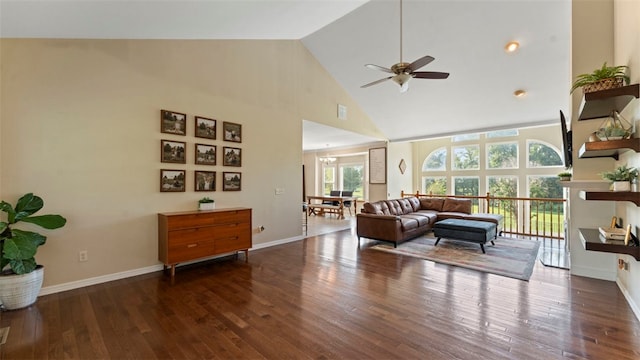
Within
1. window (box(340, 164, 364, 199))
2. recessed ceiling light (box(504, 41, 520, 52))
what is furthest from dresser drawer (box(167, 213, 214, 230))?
window (box(340, 164, 364, 199))

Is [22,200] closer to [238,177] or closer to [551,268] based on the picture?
[238,177]

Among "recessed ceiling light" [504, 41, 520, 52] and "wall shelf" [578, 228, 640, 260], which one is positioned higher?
"recessed ceiling light" [504, 41, 520, 52]

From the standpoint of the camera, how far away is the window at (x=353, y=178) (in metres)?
10.0

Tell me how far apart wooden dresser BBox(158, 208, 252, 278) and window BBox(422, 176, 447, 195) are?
7058 millimetres

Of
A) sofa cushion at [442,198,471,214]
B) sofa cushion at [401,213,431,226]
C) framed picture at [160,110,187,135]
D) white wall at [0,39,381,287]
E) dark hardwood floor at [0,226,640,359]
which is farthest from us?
sofa cushion at [442,198,471,214]

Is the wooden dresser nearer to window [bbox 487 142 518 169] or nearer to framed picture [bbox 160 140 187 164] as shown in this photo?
framed picture [bbox 160 140 187 164]

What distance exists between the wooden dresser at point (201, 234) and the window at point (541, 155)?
777 cm

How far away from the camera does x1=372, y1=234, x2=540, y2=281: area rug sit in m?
3.77

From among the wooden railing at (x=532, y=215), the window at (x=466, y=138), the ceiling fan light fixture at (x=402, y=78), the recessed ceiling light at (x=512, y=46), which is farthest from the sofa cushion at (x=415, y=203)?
the ceiling fan light fixture at (x=402, y=78)

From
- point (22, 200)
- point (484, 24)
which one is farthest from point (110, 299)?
point (484, 24)

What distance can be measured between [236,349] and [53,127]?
10.1 ft

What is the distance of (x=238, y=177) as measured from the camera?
4680 millimetres

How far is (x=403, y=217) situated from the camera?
5699mm

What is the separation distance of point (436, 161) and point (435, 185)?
2.68 feet
